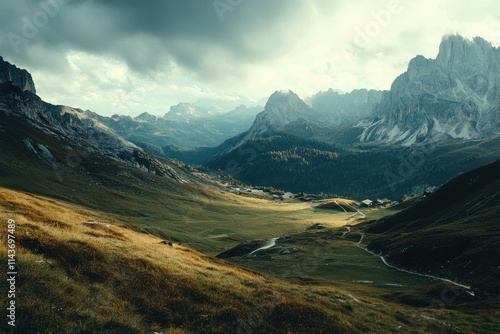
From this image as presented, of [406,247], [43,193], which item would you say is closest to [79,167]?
[43,193]

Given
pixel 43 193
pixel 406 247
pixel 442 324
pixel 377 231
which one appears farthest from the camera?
pixel 377 231

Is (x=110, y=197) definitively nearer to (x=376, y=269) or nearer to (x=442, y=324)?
(x=376, y=269)

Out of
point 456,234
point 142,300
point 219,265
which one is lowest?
point 219,265

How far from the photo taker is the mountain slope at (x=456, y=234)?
201 feet

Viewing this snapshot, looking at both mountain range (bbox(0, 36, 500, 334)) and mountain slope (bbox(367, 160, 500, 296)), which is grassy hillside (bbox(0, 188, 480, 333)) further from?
mountain slope (bbox(367, 160, 500, 296))

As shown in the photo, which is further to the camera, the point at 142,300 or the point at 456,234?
the point at 456,234

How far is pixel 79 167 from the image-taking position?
164125mm

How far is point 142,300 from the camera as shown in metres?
22.5

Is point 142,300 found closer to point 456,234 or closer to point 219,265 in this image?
point 219,265

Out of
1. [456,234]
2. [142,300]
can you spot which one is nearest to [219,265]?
[142,300]

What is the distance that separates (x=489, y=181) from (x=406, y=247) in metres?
60.6

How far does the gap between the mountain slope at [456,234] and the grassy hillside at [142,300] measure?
38.8m

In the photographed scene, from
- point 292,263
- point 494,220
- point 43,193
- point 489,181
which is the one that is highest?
point 489,181

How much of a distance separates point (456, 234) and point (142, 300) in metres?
79.0
